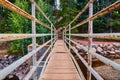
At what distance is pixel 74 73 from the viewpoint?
3660mm

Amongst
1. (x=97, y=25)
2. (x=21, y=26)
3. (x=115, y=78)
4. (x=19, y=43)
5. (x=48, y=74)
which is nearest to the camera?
(x=48, y=74)

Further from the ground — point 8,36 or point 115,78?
point 8,36

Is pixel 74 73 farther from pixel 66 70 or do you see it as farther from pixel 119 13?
pixel 119 13

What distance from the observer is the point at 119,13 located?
2367 cm

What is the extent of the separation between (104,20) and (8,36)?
22.4m

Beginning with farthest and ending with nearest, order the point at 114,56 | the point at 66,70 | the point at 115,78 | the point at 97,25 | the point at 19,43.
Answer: the point at 19,43 → the point at 97,25 → the point at 114,56 → the point at 115,78 → the point at 66,70

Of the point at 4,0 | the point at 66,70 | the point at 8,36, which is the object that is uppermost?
the point at 4,0

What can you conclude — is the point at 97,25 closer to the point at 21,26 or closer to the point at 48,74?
the point at 21,26

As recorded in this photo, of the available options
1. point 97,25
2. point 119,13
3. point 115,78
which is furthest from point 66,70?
point 119,13

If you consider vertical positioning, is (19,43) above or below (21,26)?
below

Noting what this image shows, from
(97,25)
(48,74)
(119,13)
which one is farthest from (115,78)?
(119,13)

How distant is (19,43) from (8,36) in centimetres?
2542

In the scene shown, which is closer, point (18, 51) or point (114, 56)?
point (114, 56)

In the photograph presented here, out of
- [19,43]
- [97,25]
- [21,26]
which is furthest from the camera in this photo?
[19,43]
